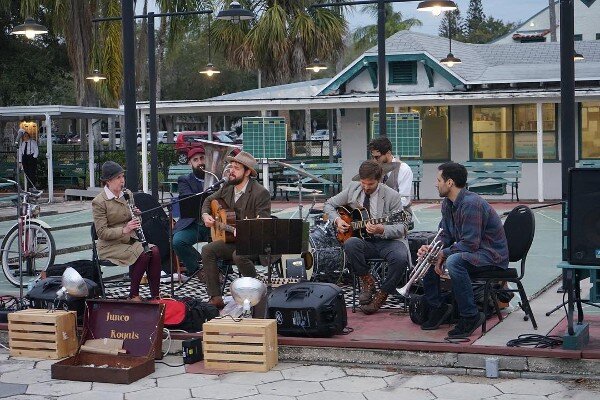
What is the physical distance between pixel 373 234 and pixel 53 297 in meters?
2.90

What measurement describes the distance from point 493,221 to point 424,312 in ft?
3.34

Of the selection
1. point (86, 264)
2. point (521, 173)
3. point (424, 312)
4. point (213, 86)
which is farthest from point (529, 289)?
point (213, 86)

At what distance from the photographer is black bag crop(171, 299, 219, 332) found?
8.82 m

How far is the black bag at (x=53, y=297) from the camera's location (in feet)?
29.8

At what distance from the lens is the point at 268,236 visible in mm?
9086

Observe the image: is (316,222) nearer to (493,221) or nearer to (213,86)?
(493,221)

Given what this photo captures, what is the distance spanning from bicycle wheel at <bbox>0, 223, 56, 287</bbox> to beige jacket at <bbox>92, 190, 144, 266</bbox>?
2.54 meters

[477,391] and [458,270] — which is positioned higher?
[458,270]

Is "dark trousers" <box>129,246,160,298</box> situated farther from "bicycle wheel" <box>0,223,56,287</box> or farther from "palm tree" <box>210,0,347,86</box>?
"palm tree" <box>210,0,347,86</box>

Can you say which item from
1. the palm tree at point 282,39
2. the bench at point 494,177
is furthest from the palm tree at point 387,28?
the bench at point 494,177

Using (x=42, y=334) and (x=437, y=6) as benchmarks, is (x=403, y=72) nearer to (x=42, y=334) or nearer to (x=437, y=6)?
(x=437, y=6)

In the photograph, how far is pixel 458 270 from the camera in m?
8.08

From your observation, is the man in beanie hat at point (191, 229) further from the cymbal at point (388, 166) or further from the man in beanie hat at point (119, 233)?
the cymbal at point (388, 166)

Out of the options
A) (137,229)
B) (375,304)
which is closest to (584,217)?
(375,304)
